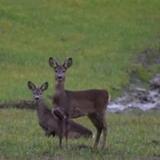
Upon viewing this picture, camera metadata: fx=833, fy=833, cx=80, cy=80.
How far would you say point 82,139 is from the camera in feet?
63.4

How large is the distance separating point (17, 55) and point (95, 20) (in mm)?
11140

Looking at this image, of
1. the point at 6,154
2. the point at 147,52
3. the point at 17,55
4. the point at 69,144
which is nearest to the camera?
the point at 6,154

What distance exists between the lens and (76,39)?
47031 mm

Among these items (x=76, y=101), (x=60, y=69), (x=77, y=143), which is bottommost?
(x=77, y=143)

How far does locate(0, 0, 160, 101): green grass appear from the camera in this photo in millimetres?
37594

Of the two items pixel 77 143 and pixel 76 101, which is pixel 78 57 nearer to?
pixel 77 143

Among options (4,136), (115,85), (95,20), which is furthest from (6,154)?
(95,20)

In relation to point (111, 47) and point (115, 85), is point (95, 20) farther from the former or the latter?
point (115, 85)

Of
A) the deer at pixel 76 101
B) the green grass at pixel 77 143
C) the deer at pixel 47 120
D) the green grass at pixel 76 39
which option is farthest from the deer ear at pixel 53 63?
the green grass at pixel 76 39

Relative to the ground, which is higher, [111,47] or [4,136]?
[4,136]

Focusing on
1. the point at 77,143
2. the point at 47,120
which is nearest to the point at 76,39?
the point at 47,120

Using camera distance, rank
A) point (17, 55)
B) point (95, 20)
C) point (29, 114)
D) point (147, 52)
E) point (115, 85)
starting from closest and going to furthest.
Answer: point (29, 114), point (115, 85), point (17, 55), point (147, 52), point (95, 20)

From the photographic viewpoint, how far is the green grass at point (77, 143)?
614 inches

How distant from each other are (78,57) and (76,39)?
174 inches
